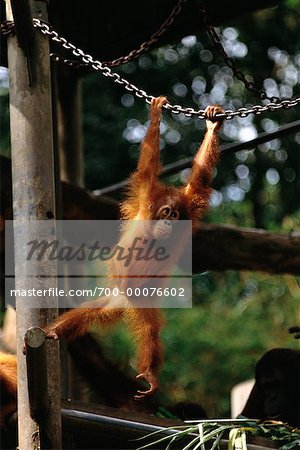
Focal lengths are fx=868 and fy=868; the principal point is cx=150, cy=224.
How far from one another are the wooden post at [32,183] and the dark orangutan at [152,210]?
12.9 inches

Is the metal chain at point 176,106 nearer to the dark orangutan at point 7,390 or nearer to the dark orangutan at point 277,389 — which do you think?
the dark orangutan at point 7,390

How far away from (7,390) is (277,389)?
155cm

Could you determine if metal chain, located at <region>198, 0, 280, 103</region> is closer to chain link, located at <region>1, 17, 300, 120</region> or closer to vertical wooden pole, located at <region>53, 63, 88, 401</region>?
chain link, located at <region>1, 17, 300, 120</region>

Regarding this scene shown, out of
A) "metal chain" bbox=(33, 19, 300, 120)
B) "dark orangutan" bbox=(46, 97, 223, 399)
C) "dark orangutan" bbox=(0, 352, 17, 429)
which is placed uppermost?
"metal chain" bbox=(33, 19, 300, 120)

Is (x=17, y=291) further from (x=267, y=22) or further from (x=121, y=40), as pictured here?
(x=267, y=22)

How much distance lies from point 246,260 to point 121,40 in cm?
185

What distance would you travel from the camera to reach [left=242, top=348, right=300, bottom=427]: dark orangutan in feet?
15.5

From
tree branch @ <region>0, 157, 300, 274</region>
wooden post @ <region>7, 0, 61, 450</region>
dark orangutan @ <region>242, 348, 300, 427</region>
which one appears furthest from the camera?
tree branch @ <region>0, 157, 300, 274</region>

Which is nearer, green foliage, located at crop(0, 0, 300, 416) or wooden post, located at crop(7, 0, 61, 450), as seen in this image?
wooden post, located at crop(7, 0, 61, 450)

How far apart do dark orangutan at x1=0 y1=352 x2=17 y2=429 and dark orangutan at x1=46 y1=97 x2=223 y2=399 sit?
687mm

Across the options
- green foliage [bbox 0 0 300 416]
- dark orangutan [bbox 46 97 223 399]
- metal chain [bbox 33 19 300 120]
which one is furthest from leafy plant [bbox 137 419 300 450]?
green foliage [bbox 0 0 300 416]

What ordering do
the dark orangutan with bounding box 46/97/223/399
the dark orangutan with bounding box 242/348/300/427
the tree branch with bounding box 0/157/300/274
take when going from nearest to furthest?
the dark orangutan with bounding box 46/97/223/399
the dark orangutan with bounding box 242/348/300/427
the tree branch with bounding box 0/157/300/274

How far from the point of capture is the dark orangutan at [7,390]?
4074 mm

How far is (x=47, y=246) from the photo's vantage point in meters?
3.28
